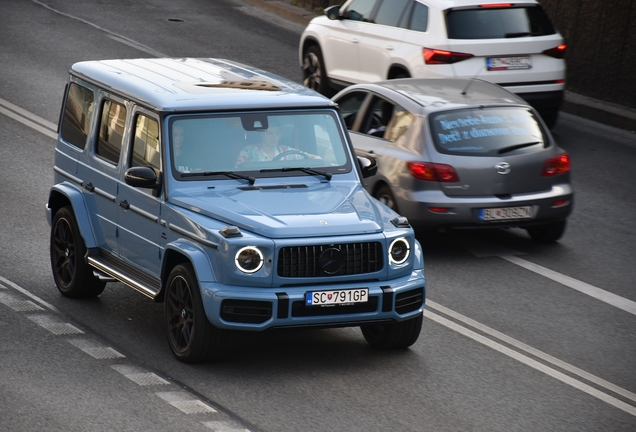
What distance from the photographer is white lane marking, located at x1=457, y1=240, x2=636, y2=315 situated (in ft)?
34.4

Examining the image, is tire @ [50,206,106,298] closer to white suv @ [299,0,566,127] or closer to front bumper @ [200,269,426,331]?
front bumper @ [200,269,426,331]

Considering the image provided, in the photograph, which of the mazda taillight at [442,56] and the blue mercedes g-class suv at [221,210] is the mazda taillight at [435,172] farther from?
the mazda taillight at [442,56]

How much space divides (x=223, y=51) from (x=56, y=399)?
596 inches

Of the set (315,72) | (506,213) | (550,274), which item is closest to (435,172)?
(506,213)

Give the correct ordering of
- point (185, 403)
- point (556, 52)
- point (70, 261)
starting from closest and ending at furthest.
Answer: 1. point (185, 403)
2. point (70, 261)
3. point (556, 52)

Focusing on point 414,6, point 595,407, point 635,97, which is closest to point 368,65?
point 414,6

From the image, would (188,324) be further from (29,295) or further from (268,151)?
(29,295)

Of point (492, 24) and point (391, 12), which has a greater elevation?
point (492, 24)

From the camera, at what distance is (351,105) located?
13062 millimetres

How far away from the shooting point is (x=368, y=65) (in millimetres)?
17500

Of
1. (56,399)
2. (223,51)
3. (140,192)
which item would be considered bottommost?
(223,51)

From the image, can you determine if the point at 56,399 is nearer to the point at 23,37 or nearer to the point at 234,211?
the point at 234,211

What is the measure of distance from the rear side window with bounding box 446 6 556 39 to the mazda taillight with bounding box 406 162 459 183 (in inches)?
192

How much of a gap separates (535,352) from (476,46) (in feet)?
24.9
